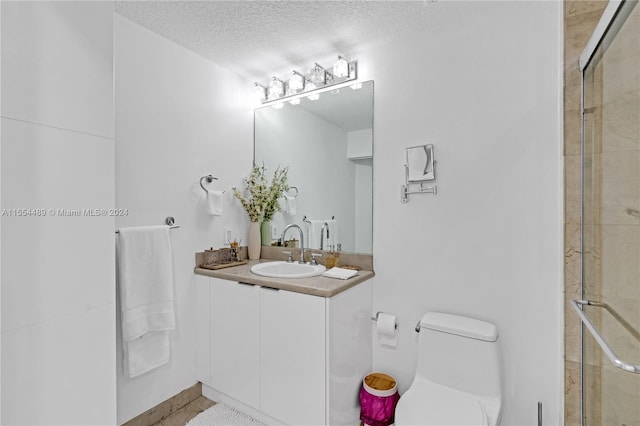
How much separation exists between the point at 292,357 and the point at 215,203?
46.3 inches

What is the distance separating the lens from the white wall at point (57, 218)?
2.15ft

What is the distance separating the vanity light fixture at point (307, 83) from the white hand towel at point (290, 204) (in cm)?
76

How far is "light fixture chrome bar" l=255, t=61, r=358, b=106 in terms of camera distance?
2133mm

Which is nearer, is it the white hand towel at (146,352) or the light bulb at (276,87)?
the white hand towel at (146,352)

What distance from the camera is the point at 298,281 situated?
178 cm

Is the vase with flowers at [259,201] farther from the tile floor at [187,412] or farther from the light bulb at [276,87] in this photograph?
the tile floor at [187,412]

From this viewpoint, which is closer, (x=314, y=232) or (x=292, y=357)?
(x=292, y=357)

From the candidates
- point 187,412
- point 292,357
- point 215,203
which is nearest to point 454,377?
point 292,357

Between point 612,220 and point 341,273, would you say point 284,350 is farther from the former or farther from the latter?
point 612,220

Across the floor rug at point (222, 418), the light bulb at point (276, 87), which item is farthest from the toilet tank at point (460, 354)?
the light bulb at point (276, 87)

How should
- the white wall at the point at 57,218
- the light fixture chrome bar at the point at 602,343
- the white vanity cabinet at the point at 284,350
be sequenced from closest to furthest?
the white wall at the point at 57,218 < the light fixture chrome bar at the point at 602,343 < the white vanity cabinet at the point at 284,350

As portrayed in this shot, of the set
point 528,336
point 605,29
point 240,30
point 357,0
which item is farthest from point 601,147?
point 240,30

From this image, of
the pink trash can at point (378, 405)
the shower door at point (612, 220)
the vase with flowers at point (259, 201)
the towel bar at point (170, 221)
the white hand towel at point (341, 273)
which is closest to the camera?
the shower door at point (612, 220)

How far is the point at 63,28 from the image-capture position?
28.8 inches
